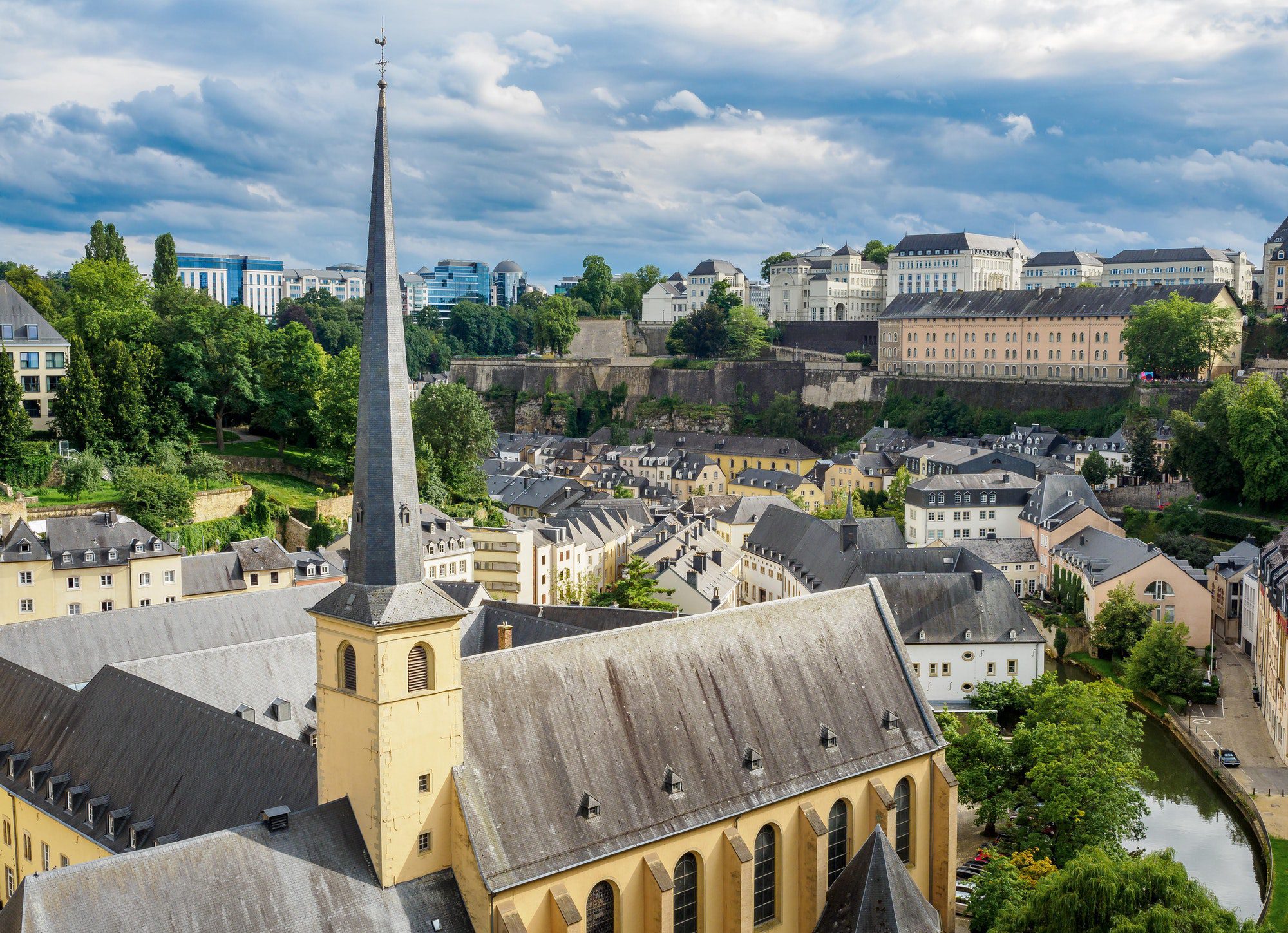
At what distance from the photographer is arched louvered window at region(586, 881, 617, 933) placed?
81.1 ft

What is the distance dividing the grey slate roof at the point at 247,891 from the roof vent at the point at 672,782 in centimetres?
503

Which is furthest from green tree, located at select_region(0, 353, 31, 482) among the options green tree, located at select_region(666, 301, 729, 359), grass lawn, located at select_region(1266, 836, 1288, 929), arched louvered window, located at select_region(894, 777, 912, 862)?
green tree, located at select_region(666, 301, 729, 359)

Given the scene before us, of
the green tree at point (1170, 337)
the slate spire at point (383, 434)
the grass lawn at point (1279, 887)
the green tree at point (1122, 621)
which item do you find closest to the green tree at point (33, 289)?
the green tree at point (1122, 621)

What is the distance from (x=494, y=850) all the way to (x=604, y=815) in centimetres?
265

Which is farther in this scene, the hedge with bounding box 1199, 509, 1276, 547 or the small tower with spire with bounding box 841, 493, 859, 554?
the hedge with bounding box 1199, 509, 1276, 547

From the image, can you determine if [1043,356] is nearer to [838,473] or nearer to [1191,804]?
[838,473]

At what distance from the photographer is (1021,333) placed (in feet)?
414

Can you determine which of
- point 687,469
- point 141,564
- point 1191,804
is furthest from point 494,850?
point 687,469

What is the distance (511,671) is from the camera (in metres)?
25.2

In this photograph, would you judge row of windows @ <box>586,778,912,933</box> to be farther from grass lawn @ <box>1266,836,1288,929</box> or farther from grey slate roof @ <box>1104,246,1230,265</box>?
grey slate roof @ <box>1104,246,1230,265</box>

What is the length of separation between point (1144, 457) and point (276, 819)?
86153mm

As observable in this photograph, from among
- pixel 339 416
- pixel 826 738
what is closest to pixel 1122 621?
pixel 826 738

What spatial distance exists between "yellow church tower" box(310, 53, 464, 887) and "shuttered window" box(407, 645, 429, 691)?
0.07ft

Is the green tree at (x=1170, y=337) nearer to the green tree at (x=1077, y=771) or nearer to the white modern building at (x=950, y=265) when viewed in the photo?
the white modern building at (x=950, y=265)
